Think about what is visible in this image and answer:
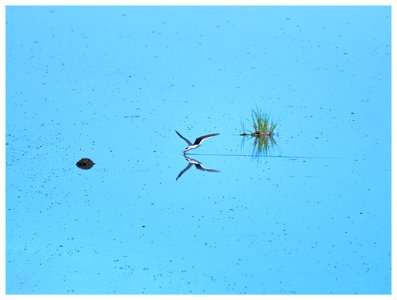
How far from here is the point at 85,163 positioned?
5.95 m

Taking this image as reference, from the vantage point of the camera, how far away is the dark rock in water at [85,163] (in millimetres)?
5875

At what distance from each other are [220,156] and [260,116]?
3.37 feet

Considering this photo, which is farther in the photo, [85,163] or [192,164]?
[192,164]

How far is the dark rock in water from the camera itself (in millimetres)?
5875
